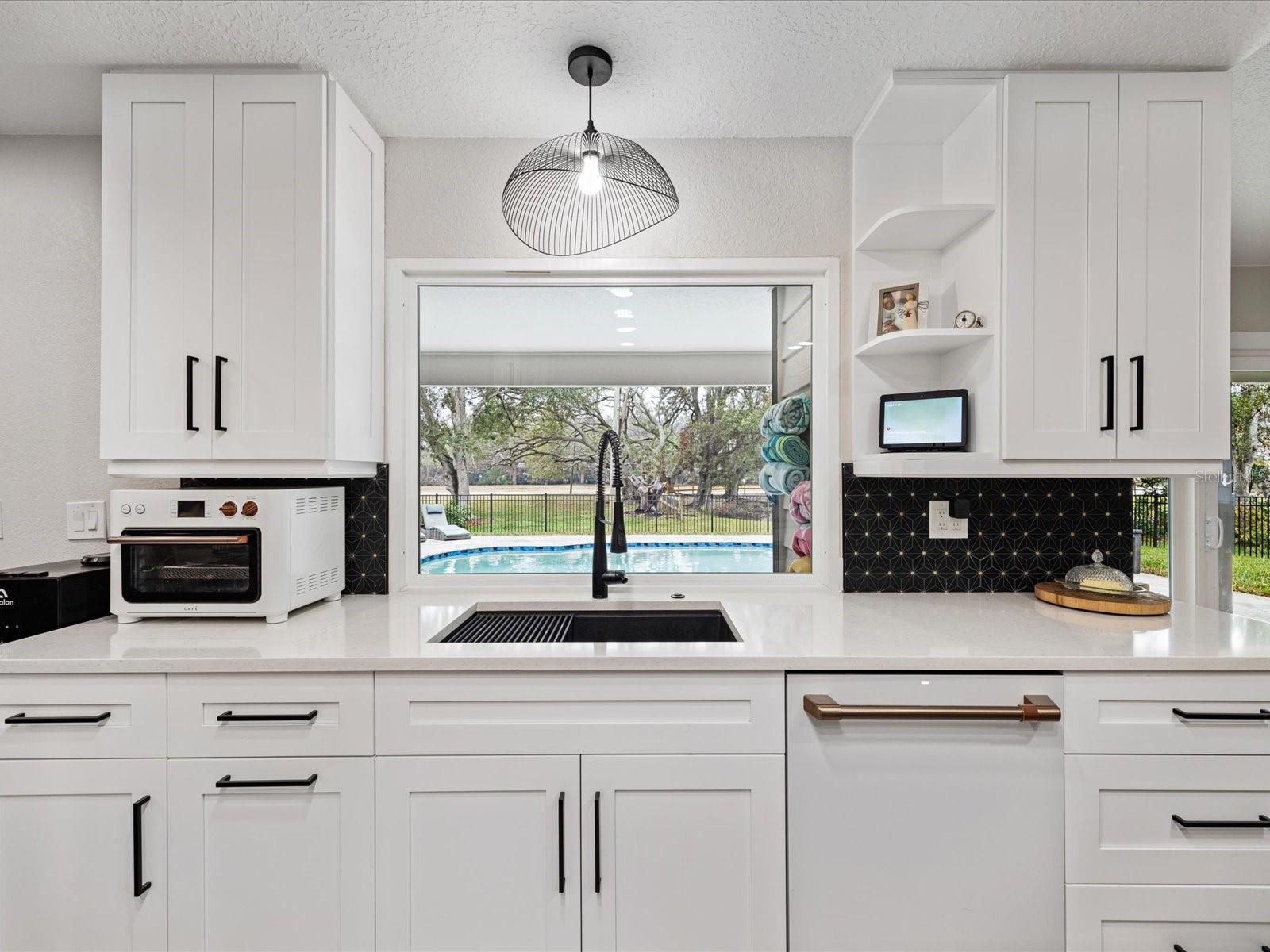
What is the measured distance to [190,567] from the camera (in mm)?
1667

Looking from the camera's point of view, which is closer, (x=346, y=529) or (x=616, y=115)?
(x=616, y=115)

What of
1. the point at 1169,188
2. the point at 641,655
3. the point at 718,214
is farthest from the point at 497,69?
the point at 1169,188

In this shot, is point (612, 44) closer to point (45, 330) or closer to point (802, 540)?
point (802, 540)

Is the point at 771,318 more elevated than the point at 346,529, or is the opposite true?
the point at 771,318

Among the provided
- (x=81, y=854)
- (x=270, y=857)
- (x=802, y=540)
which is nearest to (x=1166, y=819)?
(x=802, y=540)

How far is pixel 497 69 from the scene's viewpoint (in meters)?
1.71

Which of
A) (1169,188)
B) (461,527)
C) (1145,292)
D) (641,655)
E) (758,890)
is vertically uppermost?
(1169,188)

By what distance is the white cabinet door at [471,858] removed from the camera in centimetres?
139

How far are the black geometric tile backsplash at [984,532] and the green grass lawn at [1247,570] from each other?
4.65ft

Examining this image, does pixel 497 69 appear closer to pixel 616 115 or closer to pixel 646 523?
pixel 616 115

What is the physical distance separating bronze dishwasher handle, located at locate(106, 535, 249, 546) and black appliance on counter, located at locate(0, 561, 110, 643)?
0.61 feet

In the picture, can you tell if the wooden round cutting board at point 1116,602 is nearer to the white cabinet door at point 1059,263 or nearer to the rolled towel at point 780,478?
the white cabinet door at point 1059,263

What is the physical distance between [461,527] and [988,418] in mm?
1654

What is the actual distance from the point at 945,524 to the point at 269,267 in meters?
2.11
